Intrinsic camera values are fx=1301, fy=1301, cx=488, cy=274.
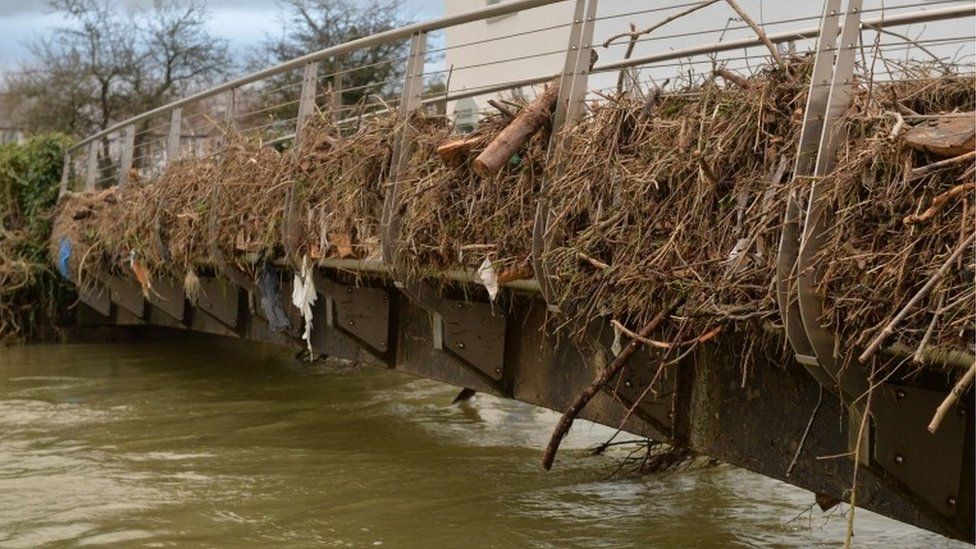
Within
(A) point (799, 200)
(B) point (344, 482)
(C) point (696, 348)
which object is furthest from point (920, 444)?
(B) point (344, 482)

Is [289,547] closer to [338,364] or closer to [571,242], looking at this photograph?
[571,242]

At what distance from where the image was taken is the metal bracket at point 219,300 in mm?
11453

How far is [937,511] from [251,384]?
10.9 m

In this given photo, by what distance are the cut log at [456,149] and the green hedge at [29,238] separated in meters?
12.4

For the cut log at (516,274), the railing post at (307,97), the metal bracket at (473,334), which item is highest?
the railing post at (307,97)

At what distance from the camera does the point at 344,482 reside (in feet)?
29.7

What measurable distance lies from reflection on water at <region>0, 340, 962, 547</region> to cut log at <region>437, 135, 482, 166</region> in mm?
2147

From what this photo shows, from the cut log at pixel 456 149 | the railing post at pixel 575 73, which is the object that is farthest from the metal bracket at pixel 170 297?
the railing post at pixel 575 73

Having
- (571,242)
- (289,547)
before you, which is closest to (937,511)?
(571,242)

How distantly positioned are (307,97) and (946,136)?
19.1 feet

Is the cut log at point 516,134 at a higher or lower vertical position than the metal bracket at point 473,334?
higher

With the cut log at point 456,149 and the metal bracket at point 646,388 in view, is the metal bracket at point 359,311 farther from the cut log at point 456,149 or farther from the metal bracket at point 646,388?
the metal bracket at point 646,388

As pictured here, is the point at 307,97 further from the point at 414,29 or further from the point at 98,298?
the point at 98,298

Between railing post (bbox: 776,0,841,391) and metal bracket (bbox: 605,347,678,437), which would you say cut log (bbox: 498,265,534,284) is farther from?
railing post (bbox: 776,0,841,391)
